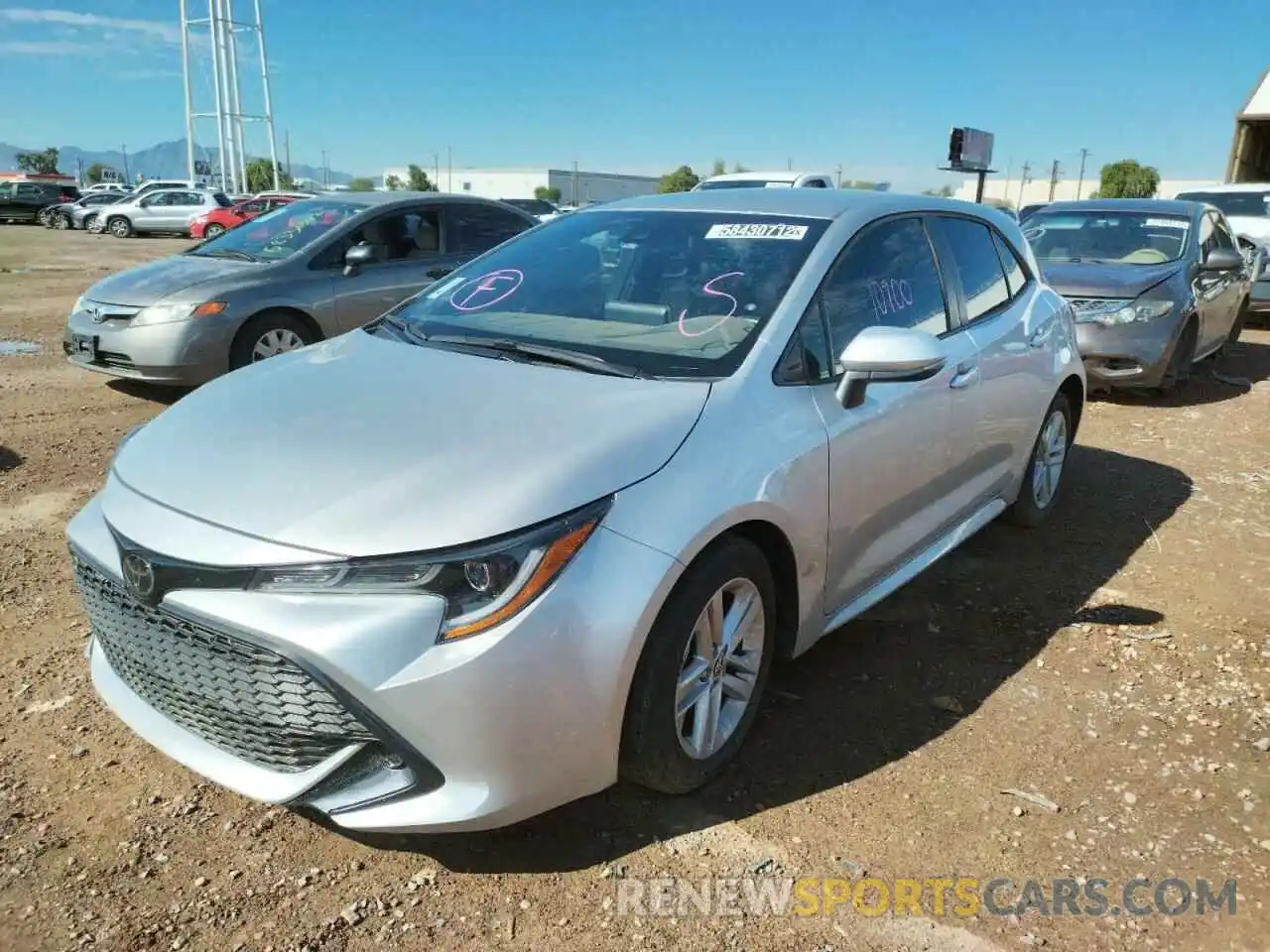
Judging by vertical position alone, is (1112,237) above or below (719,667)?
above

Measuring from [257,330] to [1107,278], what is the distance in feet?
21.3

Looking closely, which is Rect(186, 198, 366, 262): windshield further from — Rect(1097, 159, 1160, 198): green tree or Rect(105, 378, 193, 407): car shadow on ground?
Rect(1097, 159, 1160, 198): green tree

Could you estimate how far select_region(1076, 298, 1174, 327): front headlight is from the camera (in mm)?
7547

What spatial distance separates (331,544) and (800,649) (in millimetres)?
1576

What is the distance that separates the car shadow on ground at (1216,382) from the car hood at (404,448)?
6846 millimetres

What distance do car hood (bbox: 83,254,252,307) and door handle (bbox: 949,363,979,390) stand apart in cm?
521

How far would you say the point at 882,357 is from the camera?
281cm

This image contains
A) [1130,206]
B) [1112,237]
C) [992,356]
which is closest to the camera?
[992,356]

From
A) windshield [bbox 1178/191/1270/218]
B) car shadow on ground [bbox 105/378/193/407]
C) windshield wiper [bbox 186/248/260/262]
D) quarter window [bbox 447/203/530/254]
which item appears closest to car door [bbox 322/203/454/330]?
quarter window [bbox 447/203/530/254]

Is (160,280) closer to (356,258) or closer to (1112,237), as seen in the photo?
(356,258)

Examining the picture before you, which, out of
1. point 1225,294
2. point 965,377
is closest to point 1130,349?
point 1225,294

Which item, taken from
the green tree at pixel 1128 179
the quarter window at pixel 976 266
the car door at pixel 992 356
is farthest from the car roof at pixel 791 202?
the green tree at pixel 1128 179

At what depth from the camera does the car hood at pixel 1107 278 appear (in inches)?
302

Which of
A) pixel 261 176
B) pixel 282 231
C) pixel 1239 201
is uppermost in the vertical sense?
pixel 261 176
